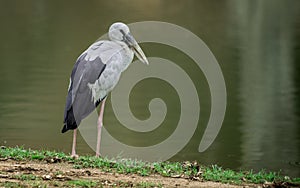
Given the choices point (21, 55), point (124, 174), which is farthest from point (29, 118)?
point (21, 55)

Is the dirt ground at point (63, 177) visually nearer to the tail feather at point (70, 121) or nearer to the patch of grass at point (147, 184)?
the patch of grass at point (147, 184)

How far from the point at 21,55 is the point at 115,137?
11908mm

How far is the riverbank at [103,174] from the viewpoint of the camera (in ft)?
23.1

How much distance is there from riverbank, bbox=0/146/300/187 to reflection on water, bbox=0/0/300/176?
12.6ft

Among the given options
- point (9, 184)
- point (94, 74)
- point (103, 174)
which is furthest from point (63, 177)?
point (94, 74)

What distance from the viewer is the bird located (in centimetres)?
889

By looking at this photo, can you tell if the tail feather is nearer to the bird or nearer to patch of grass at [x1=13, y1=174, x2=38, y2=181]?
the bird

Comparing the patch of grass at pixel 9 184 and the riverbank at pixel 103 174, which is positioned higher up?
the riverbank at pixel 103 174

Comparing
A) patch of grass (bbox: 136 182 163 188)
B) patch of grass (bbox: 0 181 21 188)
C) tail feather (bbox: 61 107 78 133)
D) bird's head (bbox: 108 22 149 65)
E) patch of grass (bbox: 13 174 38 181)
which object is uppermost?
bird's head (bbox: 108 22 149 65)

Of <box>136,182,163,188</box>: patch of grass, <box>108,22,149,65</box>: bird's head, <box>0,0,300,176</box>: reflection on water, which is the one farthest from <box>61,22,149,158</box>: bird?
<box>0,0,300,176</box>: reflection on water

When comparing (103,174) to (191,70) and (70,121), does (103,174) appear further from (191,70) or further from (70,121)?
(191,70)

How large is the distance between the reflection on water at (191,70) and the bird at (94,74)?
351 cm

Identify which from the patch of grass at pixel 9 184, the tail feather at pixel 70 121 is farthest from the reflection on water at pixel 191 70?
the patch of grass at pixel 9 184

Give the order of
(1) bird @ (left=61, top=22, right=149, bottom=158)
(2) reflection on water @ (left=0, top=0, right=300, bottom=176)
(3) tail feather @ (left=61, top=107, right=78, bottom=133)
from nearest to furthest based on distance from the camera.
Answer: (3) tail feather @ (left=61, top=107, right=78, bottom=133), (1) bird @ (left=61, top=22, right=149, bottom=158), (2) reflection on water @ (left=0, top=0, right=300, bottom=176)
